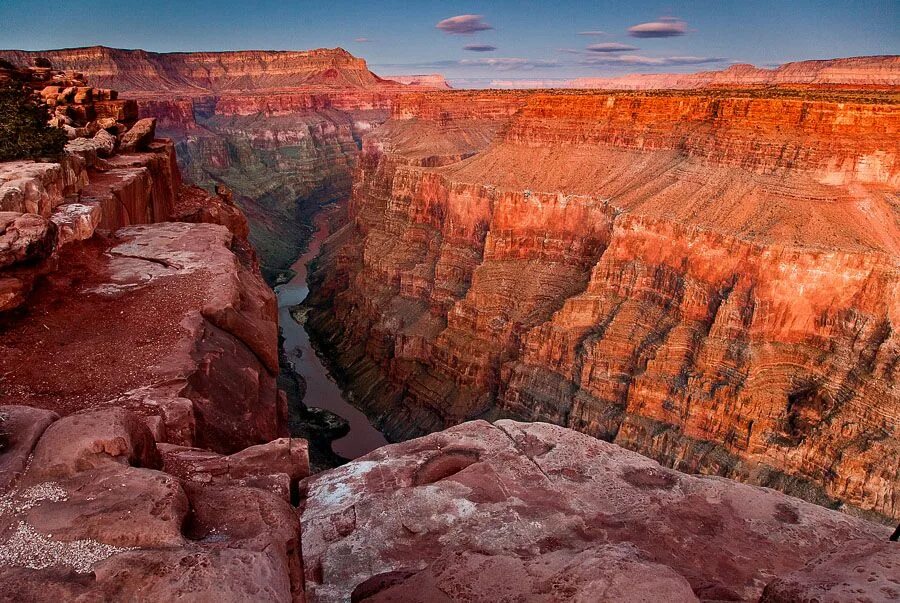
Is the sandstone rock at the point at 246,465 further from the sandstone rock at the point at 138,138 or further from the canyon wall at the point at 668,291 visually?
the sandstone rock at the point at 138,138

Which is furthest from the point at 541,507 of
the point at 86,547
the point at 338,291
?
the point at 338,291

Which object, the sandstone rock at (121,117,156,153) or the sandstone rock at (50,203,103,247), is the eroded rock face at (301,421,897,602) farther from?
the sandstone rock at (121,117,156,153)

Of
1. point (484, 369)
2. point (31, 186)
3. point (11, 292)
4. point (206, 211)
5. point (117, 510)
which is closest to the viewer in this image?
point (117, 510)

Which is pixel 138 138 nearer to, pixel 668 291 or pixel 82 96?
pixel 82 96

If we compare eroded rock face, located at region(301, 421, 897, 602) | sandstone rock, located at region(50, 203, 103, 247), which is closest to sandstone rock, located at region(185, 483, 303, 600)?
eroded rock face, located at region(301, 421, 897, 602)

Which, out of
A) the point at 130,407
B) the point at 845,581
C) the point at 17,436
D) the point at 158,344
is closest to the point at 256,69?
the point at 158,344

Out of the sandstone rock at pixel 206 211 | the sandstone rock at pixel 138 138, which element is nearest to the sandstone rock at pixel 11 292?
the sandstone rock at pixel 206 211
